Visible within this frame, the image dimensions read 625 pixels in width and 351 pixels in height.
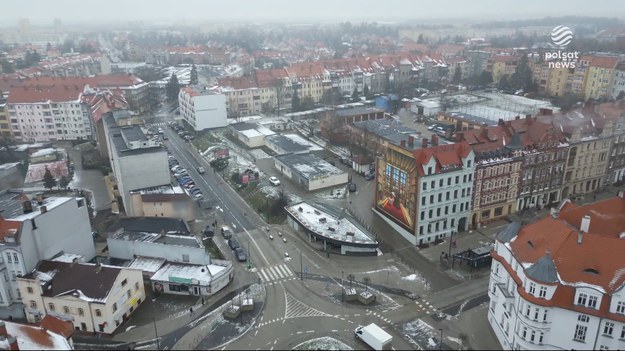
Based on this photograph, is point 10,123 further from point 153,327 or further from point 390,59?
point 390,59

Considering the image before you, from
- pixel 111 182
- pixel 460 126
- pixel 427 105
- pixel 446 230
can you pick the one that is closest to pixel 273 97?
pixel 427 105

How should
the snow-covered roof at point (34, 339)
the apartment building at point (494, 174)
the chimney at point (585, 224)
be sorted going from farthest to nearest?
1. the apartment building at point (494, 174)
2. the chimney at point (585, 224)
3. the snow-covered roof at point (34, 339)

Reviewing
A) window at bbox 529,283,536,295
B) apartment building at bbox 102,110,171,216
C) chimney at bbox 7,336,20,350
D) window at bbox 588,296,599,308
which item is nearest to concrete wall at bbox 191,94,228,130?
apartment building at bbox 102,110,171,216

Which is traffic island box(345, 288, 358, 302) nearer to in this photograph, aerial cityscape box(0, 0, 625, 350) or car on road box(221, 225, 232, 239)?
aerial cityscape box(0, 0, 625, 350)

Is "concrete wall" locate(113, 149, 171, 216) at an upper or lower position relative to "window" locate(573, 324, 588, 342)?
upper

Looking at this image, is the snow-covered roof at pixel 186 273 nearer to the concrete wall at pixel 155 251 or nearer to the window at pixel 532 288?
the concrete wall at pixel 155 251

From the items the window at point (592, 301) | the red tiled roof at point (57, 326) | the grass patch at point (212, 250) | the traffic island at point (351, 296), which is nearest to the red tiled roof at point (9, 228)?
the red tiled roof at point (57, 326)
